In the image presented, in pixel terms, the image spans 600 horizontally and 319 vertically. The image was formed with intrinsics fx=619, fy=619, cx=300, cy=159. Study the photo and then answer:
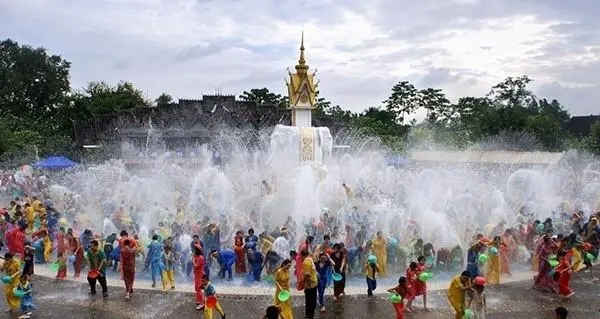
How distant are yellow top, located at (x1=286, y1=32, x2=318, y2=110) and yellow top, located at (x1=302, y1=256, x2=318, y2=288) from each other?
14.1 m

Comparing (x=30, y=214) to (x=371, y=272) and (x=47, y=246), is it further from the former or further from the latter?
(x=371, y=272)

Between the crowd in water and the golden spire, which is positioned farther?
the golden spire

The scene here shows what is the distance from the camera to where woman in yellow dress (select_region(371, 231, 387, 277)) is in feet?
50.2

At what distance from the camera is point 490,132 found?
192ft

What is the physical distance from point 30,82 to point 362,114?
3786cm

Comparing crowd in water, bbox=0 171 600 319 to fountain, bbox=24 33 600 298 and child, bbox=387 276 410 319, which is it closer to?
child, bbox=387 276 410 319

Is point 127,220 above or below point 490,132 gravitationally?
below

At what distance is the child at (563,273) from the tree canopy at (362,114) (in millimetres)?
38082

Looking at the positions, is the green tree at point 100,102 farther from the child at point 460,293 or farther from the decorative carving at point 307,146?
the child at point 460,293

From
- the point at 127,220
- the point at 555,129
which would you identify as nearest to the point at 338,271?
the point at 127,220

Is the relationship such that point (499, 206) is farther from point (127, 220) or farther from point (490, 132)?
point (490, 132)

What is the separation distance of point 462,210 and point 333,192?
4499mm

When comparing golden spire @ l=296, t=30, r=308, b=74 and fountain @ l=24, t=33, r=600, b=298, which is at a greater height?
golden spire @ l=296, t=30, r=308, b=74

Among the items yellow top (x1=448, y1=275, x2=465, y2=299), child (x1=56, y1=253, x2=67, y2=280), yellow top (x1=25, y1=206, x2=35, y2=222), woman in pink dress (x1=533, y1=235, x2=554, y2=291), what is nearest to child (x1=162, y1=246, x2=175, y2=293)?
child (x1=56, y1=253, x2=67, y2=280)
